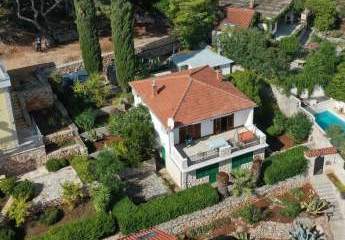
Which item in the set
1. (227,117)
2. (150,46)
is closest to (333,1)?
(150,46)

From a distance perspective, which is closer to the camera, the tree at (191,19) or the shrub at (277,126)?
the shrub at (277,126)

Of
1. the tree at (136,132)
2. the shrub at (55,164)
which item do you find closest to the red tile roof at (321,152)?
the tree at (136,132)

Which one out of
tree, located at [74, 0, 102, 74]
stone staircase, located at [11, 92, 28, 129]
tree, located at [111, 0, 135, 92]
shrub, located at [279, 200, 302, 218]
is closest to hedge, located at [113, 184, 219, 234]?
shrub, located at [279, 200, 302, 218]

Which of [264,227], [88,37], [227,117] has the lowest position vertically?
[264,227]

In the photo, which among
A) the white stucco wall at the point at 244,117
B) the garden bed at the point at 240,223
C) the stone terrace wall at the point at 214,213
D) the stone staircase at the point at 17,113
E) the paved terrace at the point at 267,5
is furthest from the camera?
the paved terrace at the point at 267,5

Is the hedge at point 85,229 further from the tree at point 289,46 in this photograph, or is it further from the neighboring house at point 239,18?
the neighboring house at point 239,18

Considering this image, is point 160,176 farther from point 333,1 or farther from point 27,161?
point 333,1

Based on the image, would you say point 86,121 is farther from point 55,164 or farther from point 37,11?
point 37,11
